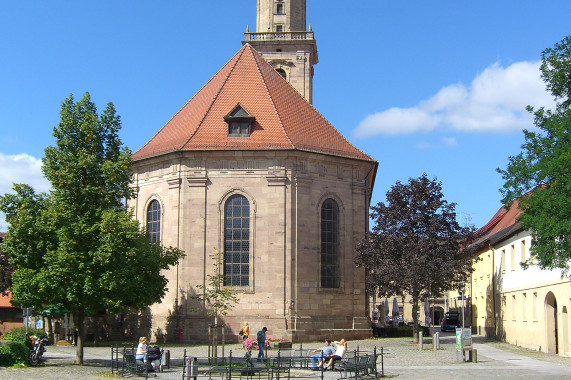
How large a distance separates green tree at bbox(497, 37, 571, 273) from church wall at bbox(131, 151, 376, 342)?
1492cm

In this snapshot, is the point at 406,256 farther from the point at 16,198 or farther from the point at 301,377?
the point at 16,198

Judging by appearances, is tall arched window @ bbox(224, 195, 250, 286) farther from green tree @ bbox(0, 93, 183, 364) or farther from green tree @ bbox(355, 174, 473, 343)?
green tree @ bbox(0, 93, 183, 364)

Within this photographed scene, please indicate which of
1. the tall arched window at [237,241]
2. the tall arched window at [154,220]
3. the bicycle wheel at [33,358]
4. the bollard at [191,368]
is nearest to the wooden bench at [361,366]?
the bollard at [191,368]

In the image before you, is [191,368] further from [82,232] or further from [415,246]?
[415,246]

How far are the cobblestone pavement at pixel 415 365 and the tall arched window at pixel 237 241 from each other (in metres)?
4.02

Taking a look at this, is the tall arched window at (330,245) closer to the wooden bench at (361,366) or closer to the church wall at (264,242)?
the church wall at (264,242)

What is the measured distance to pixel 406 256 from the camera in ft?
109

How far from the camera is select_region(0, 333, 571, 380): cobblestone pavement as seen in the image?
2006cm

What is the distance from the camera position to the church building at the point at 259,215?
3494 centimetres

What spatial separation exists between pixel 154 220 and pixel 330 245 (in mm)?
9642

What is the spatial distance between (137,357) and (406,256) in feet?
51.3

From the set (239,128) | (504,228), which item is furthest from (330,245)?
(504,228)

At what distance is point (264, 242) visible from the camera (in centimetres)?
3541

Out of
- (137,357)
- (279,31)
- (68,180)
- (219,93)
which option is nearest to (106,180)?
(68,180)
